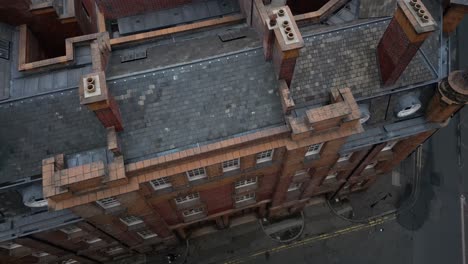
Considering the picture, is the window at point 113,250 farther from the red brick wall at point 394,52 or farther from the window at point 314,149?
the red brick wall at point 394,52

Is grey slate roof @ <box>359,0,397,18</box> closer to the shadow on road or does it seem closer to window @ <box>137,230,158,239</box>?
the shadow on road

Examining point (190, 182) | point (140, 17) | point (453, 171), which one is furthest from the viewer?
point (453, 171)

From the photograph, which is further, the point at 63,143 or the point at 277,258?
the point at 277,258

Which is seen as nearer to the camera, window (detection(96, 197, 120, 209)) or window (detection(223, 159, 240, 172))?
window (detection(96, 197, 120, 209))

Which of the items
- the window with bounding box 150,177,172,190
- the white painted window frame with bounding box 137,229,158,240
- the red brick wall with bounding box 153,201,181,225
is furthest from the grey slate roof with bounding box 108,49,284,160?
the white painted window frame with bounding box 137,229,158,240

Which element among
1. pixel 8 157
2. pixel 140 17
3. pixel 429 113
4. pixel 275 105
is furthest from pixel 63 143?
pixel 429 113

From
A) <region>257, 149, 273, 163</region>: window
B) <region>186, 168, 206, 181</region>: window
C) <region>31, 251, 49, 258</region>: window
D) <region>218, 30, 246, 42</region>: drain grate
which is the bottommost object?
<region>31, 251, 49, 258</region>: window

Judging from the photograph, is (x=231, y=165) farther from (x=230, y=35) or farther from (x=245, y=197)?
(x=230, y=35)

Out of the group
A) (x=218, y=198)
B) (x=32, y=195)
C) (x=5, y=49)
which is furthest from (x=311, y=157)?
(x=5, y=49)

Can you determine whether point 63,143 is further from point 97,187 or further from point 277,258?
point 277,258
